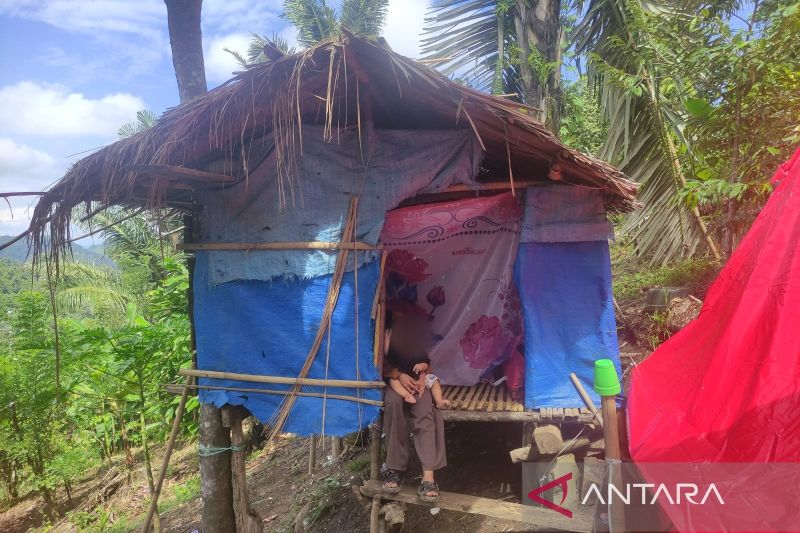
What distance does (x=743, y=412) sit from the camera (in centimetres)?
199

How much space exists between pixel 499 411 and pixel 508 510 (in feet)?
2.38

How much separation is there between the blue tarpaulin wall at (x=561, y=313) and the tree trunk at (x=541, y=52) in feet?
7.80

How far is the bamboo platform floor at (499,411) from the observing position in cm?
359

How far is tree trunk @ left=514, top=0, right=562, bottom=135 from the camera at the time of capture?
5.46 meters

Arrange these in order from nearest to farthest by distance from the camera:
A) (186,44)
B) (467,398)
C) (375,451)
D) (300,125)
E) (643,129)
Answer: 1. (300,125)
2. (375,451)
3. (467,398)
4. (186,44)
5. (643,129)

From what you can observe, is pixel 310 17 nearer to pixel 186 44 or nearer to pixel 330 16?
pixel 330 16

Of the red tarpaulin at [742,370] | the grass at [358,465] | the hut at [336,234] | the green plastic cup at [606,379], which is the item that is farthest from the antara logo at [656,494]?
the grass at [358,465]

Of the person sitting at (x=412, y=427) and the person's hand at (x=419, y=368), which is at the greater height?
the person's hand at (x=419, y=368)

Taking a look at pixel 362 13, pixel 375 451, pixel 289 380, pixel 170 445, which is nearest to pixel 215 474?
pixel 170 445

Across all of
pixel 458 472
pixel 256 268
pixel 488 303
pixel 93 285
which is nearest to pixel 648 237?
pixel 488 303

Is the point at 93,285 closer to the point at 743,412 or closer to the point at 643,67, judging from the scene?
the point at 643,67

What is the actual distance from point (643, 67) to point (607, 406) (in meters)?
5.38

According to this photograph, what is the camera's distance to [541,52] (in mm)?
5523

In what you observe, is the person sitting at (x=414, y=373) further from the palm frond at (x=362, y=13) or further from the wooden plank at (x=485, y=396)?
the palm frond at (x=362, y=13)
